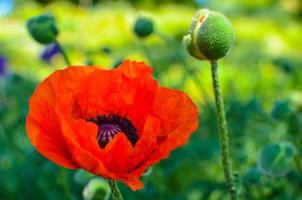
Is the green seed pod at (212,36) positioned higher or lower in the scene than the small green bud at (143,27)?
higher

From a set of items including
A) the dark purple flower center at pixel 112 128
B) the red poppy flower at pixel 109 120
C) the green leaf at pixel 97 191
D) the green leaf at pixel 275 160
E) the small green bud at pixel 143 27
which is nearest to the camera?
the red poppy flower at pixel 109 120

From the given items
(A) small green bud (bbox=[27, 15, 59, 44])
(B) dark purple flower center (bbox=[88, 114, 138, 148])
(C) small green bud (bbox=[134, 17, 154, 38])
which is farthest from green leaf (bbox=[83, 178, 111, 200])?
(C) small green bud (bbox=[134, 17, 154, 38])

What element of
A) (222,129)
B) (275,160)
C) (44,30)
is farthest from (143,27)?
(222,129)

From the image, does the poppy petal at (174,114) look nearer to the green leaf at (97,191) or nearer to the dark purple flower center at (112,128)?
the dark purple flower center at (112,128)

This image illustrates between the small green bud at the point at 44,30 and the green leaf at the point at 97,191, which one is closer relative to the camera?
the green leaf at the point at 97,191

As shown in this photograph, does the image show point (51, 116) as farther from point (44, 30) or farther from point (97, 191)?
point (44, 30)

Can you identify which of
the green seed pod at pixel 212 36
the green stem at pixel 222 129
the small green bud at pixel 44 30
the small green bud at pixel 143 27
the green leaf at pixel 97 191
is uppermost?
the green seed pod at pixel 212 36

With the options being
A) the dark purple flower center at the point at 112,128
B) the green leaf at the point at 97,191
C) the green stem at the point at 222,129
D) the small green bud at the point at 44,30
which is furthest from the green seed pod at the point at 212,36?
the small green bud at the point at 44,30

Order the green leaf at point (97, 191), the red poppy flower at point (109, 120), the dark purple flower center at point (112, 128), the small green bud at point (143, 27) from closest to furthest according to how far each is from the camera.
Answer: the red poppy flower at point (109, 120)
the dark purple flower center at point (112, 128)
the green leaf at point (97, 191)
the small green bud at point (143, 27)
